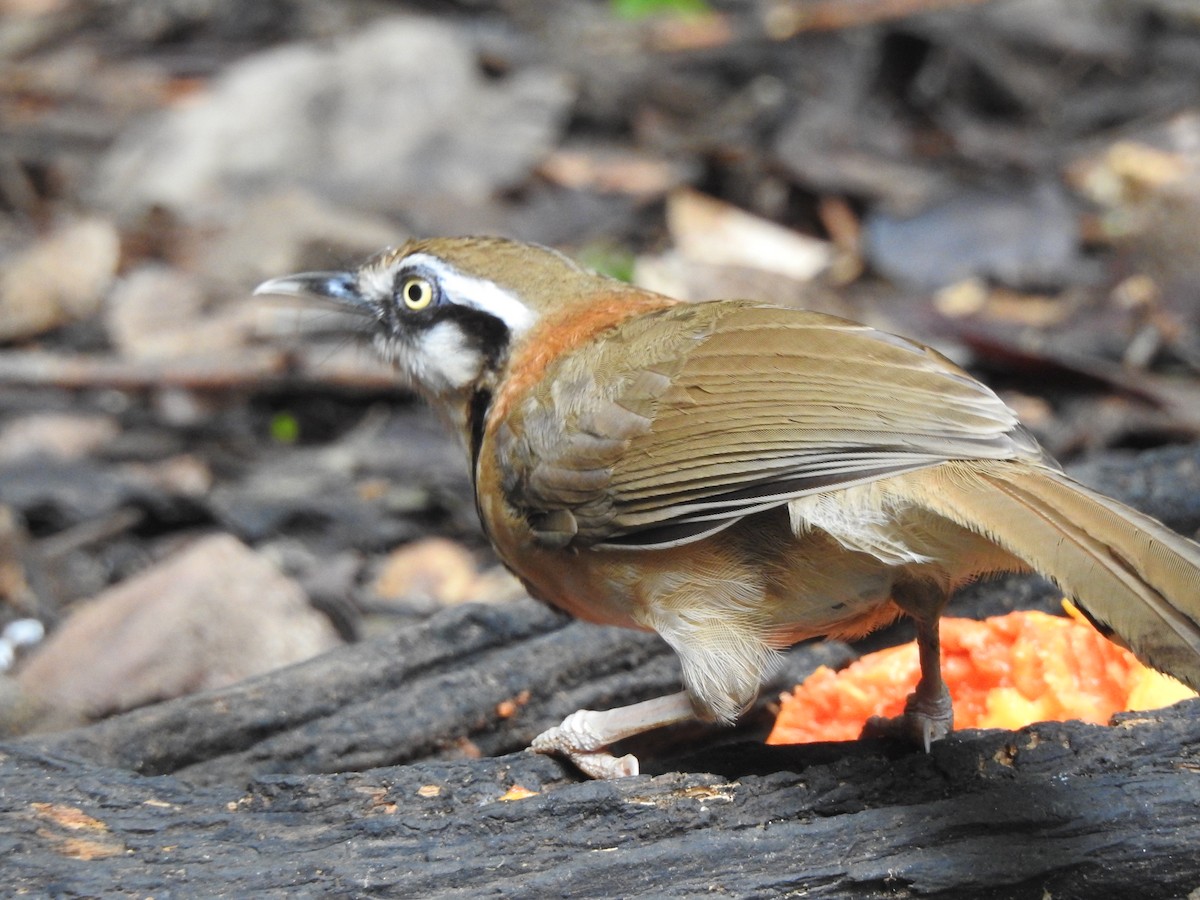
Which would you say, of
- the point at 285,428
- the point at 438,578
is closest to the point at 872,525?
the point at 438,578

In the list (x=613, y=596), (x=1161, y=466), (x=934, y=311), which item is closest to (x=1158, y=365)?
(x=934, y=311)

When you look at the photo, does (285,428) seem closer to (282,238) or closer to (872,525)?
(282,238)

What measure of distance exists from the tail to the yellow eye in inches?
69.1

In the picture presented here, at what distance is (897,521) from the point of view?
3.15m

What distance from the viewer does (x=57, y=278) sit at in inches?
296

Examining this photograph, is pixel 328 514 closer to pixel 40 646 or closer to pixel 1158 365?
pixel 40 646

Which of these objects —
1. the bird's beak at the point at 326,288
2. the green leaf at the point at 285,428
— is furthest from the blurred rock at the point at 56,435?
the bird's beak at the point at 326,288

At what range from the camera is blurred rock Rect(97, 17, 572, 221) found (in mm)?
8602

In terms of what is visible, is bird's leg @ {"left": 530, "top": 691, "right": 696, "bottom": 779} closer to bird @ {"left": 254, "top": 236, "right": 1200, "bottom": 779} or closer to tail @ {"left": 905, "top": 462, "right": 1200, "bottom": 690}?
bird @ {"left": 254, "top": 236, "right": 1200, "bottom": 779}

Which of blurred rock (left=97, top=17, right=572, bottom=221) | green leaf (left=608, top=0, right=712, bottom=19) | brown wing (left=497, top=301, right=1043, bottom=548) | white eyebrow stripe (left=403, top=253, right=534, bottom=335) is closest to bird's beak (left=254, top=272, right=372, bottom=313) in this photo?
white eyebrow stripe (left=403, top=253, right=534, bottom=335)

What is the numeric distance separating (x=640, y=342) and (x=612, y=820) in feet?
4.33

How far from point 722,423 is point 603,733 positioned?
0.80m

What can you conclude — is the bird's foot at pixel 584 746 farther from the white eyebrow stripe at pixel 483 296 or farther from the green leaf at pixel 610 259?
the green leaf at pixel 610 259

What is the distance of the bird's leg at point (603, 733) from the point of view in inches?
138
